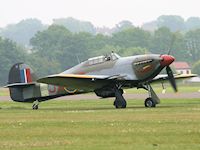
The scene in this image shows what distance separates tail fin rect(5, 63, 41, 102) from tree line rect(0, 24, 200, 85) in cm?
9109

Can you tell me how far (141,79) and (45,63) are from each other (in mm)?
106906

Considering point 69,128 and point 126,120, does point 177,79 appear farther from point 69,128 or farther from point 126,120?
point 69,128

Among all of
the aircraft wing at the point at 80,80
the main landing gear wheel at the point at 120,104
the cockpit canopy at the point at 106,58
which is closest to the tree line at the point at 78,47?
the cockpit canopy at the point at 106,58

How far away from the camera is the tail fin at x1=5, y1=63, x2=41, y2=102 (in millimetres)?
37656

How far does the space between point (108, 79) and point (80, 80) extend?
135 centimetres

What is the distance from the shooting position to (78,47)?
153 meters

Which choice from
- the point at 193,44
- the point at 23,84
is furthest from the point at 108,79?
the point at 193,44

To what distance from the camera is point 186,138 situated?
17.8m

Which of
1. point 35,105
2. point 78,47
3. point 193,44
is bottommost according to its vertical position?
point 35,105

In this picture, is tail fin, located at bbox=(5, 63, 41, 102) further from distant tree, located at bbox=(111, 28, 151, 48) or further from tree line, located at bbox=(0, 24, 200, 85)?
distant tree, located at bbox=(111, 28, 151, 48)

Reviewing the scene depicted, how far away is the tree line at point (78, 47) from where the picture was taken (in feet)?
463

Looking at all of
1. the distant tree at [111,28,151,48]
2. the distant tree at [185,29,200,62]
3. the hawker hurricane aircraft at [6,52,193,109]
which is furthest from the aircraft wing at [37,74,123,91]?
the distant tree at [185,29,200,62]

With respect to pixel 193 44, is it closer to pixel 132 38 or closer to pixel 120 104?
pixel 132 38

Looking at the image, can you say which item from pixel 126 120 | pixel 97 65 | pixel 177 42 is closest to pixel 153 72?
pixel 97 65
